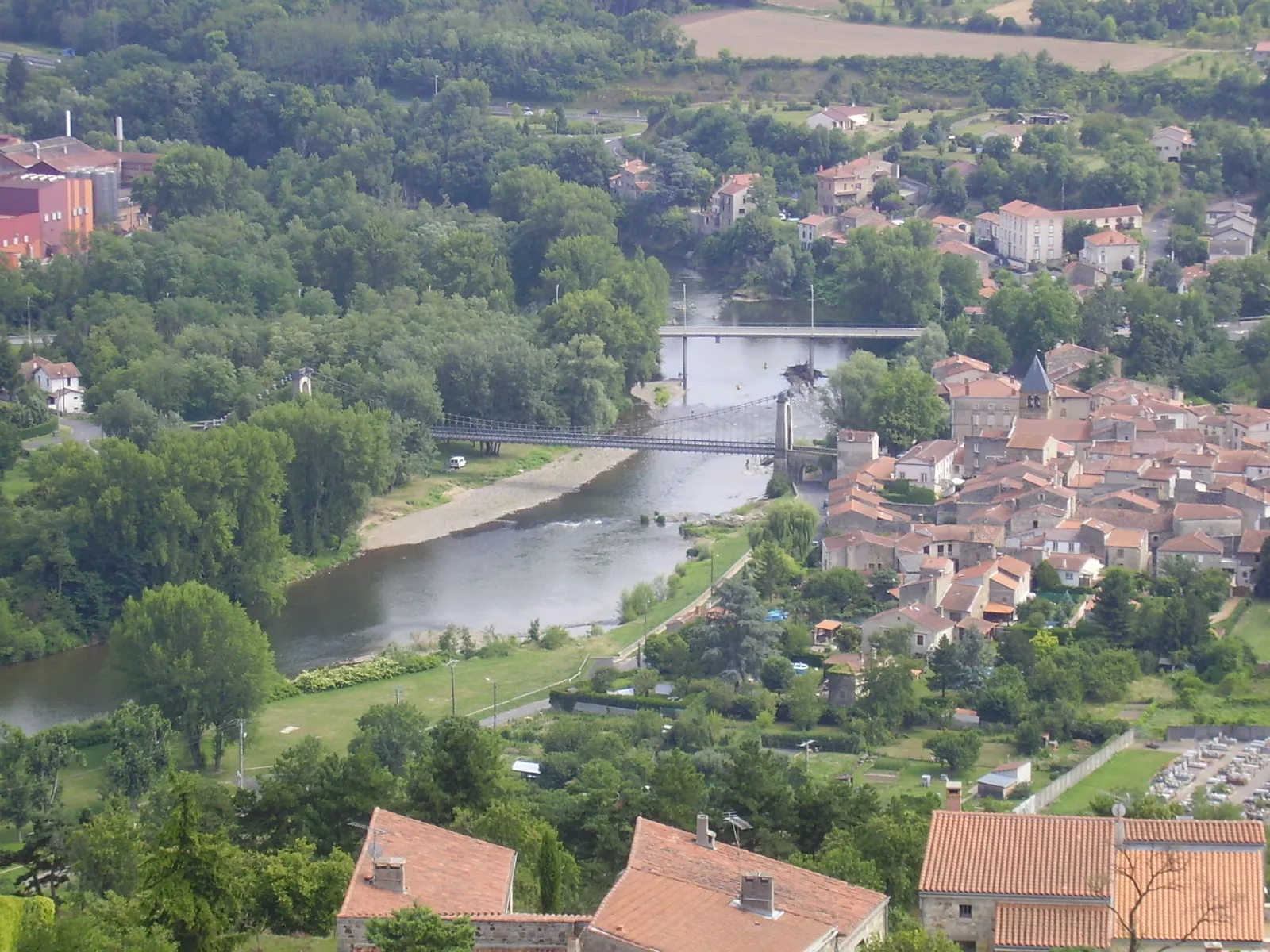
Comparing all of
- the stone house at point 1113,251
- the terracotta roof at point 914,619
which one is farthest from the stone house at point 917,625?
the stone house at point 1113,251

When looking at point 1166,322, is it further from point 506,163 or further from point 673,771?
point 673,771

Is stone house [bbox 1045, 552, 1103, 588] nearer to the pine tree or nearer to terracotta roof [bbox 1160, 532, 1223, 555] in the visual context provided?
terracotta roof [bbox 1160, 532, 1223, 555]

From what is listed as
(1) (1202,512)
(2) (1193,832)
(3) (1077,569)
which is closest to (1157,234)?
(1) (1202,512)

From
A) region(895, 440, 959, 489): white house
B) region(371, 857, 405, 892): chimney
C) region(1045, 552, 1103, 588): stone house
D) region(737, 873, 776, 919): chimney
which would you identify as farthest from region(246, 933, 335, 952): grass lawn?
region(895, 440, 959, 489): white house

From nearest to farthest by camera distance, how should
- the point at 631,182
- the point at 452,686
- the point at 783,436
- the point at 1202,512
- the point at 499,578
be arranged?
the point at 452,686 < the point at 1202,512 < the point at 499,578 < the point at 783,436 < the point at 631,182

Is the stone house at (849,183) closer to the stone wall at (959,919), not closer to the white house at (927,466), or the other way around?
the white house at (927,466)

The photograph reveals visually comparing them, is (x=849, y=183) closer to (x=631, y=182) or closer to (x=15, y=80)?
(x=631, y=182)
